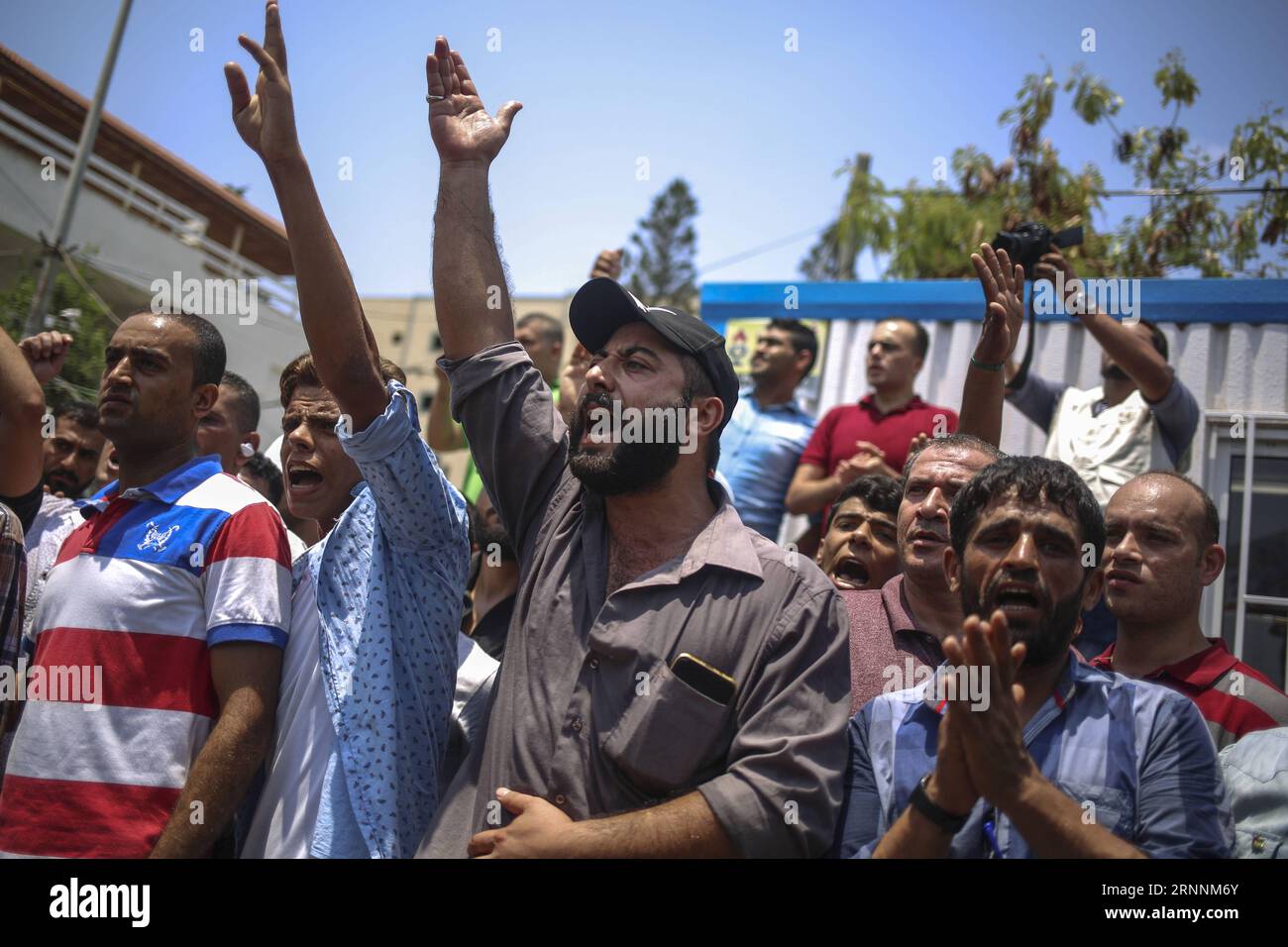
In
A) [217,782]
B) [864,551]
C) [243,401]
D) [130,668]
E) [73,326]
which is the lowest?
[217,782]

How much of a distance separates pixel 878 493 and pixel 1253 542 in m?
2.54

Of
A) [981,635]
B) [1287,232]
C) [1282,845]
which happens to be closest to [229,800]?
[981,635]

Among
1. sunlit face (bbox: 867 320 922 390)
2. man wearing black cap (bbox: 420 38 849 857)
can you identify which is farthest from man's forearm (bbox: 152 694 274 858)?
sunlit face (bbox: 867 320 922 390)

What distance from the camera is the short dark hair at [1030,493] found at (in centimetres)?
267

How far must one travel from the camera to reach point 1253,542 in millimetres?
5520

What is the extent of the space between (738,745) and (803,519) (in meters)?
4.45

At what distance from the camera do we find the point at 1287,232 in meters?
7.71

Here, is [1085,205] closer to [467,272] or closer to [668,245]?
[467,272]

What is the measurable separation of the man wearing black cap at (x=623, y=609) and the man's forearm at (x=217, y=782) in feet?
1.66

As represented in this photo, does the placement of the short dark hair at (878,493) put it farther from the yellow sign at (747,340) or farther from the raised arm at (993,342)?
the yellow sign at (747,340)

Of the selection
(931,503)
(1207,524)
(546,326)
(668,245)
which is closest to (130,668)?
(931,503)

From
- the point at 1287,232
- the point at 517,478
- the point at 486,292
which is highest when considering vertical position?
the point at 1287,232
